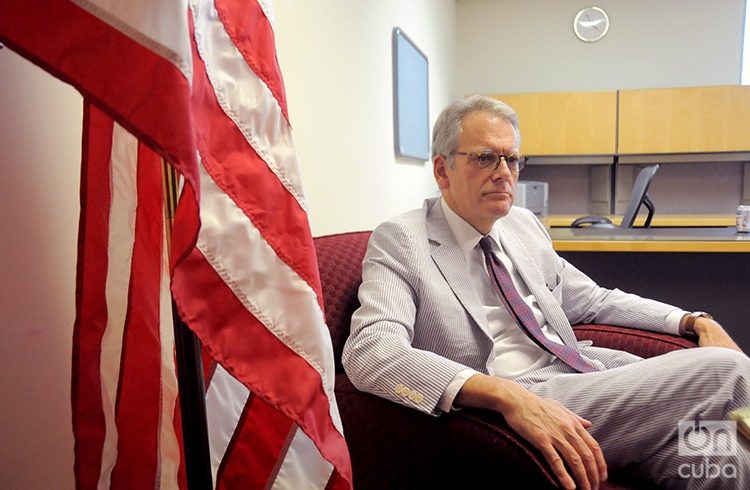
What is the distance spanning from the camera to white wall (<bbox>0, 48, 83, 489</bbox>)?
0.86 m

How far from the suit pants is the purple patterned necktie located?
0.76 ft

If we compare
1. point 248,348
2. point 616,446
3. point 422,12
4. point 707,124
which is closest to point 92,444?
point 248,348

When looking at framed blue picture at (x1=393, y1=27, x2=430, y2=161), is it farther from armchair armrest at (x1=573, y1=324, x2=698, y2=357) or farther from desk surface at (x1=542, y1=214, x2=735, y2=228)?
armchair armrest at (x1=573, y1=324, x2=698, y2=357)

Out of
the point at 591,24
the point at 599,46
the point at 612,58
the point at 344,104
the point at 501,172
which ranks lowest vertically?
the point at 501,172

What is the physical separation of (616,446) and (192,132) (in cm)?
105

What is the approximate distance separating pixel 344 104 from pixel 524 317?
1219mm

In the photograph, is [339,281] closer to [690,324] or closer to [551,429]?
[551,429]

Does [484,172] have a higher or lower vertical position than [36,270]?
higher

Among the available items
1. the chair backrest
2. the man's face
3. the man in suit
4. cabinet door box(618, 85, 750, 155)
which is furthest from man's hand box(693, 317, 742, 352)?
cabinet door box(618, 85, 750, 155)

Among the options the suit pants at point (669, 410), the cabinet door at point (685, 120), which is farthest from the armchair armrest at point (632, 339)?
the cabinet door at point (685, 120)

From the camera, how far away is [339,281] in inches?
57.9

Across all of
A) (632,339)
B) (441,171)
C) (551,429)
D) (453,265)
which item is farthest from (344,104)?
(551,429)

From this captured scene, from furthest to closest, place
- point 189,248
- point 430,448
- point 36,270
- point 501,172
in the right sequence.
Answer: point 501,172 → point 430,448 → point 36,270 → point 189,248

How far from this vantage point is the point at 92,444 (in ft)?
2.98
